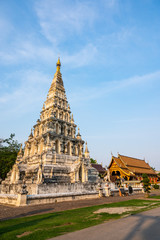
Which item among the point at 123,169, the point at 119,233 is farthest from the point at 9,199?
the point at 123,169

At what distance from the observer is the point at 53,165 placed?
71.3 ft

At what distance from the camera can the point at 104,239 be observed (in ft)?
14.1

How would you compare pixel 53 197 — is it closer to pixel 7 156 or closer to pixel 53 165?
pixel 53 165

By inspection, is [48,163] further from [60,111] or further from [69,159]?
[60,111]

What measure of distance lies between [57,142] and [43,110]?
8593 millimetres

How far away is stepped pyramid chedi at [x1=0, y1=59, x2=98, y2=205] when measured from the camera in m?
16.1

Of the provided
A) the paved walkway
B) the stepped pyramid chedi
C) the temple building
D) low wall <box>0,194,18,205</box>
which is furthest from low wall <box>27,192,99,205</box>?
the temple building

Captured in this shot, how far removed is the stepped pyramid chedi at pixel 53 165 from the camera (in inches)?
632

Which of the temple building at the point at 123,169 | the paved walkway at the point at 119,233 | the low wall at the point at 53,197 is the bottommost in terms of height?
the low wall at the point at 53,197

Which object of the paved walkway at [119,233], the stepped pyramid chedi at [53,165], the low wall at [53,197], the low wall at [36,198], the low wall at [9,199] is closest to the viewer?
the paved walkway at [119,233]

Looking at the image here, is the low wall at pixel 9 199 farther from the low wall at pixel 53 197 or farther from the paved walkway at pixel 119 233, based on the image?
the paved walkway at pixel 119 233

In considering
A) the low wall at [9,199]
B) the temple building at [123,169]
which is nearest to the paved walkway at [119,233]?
the low wall at [9,199]

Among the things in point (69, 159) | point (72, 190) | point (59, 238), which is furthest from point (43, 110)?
point (59, 238)

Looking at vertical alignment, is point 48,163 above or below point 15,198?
above
